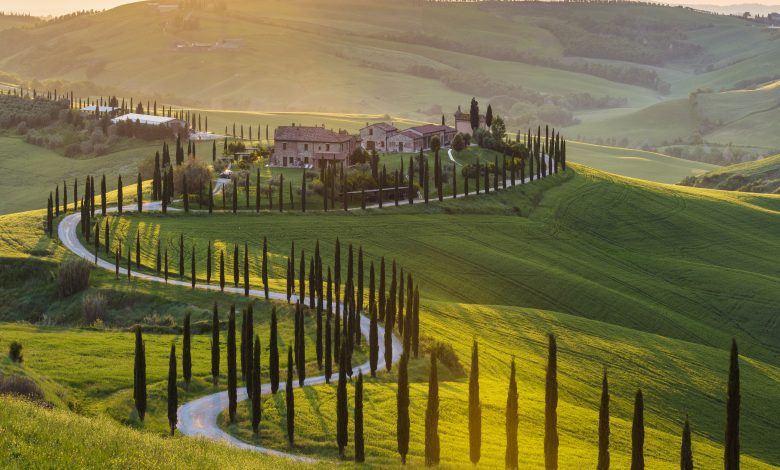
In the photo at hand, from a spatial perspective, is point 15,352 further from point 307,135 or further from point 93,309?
point 307,135

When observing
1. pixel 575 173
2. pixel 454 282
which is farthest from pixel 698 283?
pixel 575 173

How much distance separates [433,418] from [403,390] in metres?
3.13

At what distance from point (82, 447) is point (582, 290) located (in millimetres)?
85005

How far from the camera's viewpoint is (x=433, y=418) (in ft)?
195

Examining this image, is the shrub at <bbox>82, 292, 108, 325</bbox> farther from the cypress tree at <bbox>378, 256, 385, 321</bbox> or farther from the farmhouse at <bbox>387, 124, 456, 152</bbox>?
the farmhouse at <bbox>387, 124, 456, 152</bbox>

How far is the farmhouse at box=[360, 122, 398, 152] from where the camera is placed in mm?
185000

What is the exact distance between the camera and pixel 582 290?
122 meters

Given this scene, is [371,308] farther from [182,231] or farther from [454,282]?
[182,231]

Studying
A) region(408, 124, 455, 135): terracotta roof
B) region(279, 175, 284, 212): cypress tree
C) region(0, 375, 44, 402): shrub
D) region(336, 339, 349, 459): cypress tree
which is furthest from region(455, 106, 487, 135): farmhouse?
region(0, 375, 44, 402): shrub

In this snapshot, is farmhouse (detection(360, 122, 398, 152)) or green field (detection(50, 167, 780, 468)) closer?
green field (detection(50, 167, 780, 468))

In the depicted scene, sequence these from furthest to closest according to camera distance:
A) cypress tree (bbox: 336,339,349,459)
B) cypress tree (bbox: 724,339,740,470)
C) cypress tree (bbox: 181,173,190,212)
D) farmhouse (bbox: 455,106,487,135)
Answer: farmhouse (bbox: 455,106,487,135), cypress tree (bbox: 181,173,190,212), cypress tree (bbox: 336,339,349,459), cypress tree (bbox: 724,339,740,470)

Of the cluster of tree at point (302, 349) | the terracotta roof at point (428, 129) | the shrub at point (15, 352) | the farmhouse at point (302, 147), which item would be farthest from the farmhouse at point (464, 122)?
the shrub at point (15, 352)

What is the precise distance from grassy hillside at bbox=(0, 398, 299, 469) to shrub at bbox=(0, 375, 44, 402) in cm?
904

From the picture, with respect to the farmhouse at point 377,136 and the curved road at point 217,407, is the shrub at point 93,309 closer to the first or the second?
the curved road at point 217,407
